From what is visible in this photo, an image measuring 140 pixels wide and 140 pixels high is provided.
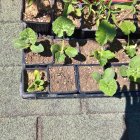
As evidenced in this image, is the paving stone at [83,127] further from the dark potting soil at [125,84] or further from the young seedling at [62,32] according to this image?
the young seedling at [62,32]

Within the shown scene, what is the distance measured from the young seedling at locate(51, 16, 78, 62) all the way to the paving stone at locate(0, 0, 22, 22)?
0.44 metres

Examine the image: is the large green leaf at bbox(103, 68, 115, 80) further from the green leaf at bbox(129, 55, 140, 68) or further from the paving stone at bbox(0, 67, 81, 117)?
the paving stone at bbox(0, 67, 81, 117)

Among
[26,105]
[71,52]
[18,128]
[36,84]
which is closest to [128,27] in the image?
[71,52]

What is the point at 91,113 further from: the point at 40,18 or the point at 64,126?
the point at 40,18

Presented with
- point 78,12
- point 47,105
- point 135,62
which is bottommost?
point 47,105

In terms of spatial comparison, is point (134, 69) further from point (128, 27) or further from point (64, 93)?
point (64, 93)

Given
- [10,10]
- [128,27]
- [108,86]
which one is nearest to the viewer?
[108,86]

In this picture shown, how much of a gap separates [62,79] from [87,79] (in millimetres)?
143

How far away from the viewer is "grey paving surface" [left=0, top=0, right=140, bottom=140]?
215 cm

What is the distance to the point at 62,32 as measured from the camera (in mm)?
2154

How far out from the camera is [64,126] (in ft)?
7.14

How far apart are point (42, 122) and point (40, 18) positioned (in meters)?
0.60

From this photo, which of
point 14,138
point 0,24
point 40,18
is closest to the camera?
point 14,138

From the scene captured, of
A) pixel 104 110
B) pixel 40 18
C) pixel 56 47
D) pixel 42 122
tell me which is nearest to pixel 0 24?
pixel 40 18
